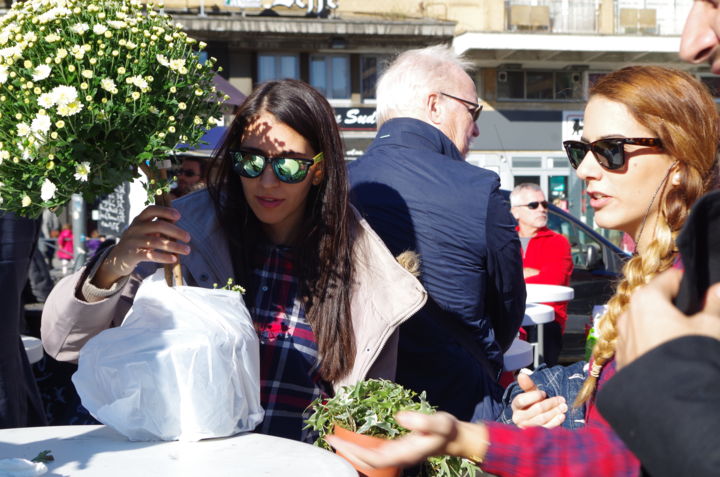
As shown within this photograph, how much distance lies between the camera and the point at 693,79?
1.71 meters

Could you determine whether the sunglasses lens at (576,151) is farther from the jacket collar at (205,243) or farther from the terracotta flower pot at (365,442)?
the jacket collar at (205,243)

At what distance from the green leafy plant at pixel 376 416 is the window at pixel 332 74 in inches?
708

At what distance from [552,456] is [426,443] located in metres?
0.23

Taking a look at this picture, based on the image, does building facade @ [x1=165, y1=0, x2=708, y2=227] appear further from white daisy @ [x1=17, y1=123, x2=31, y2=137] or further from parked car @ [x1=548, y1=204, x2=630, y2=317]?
white daisy @ [x1=17, y1=123, x2=31, y2=137]

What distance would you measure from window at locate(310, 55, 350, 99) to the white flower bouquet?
17.9 metres

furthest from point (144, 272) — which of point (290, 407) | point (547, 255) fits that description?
point (547, 255)

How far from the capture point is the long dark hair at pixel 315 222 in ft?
7.09

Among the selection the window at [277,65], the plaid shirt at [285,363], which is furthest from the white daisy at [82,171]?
the window at [277,65]

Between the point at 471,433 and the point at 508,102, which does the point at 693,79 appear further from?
the point at 508,102

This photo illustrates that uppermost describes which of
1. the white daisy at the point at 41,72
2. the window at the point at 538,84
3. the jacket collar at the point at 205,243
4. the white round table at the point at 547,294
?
the window at the point at 538,84

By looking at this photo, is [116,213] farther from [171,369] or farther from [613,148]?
[613,148]

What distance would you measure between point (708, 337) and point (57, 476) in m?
1.25

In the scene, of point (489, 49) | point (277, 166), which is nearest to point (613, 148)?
point (277, 166)

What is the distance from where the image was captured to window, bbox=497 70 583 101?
20.6 meters
